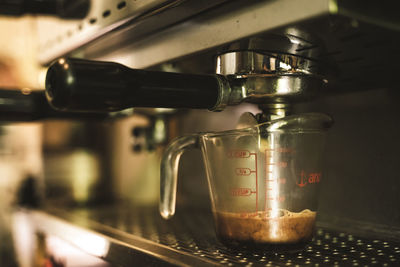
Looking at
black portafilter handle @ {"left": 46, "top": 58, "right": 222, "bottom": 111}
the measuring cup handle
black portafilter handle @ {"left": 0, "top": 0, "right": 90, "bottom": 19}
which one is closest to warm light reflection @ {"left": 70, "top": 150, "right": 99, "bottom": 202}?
black portafilter handle @ {"left": 0, "top": 0, "right": 90, "bottom": 19}

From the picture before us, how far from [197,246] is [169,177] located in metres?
0.10

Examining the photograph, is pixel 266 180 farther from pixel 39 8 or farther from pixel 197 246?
pixel 39 8

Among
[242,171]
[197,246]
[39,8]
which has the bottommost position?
[197,246]

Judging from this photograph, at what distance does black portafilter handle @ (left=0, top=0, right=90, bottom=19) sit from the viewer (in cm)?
66

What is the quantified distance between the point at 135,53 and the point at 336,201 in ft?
1.29

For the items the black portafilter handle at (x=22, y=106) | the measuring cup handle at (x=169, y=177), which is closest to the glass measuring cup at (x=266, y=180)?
the measuring cup handle at (x=169, y=177)

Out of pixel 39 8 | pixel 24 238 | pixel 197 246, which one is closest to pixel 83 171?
pixel 24 238

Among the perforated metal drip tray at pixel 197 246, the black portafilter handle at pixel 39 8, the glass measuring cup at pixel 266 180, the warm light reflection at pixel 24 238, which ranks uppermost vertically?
the black portafilter handle at pixel 39 8

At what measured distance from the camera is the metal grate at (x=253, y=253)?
0.43 metres

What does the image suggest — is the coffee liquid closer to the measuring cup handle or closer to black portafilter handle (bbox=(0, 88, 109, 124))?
the measuring cup handle

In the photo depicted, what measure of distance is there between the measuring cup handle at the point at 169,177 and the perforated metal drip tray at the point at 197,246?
0.05 m

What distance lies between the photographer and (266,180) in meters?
0.45

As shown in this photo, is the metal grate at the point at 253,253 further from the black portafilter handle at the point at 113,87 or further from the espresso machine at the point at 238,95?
the black portafilter handle at the point at 113,87

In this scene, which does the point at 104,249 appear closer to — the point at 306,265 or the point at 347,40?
the point at 306,265
